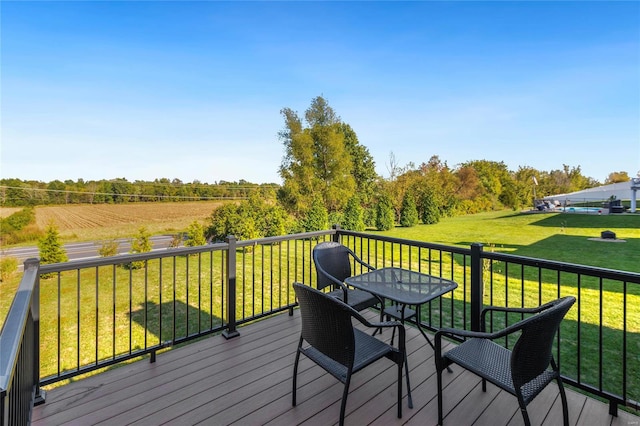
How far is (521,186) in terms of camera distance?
29.5 meters

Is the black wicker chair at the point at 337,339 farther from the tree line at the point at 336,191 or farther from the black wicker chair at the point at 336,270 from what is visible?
the tree line at the point at 336,191

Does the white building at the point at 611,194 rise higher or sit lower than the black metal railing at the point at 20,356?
higher

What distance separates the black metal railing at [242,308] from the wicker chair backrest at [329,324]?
1.10 metres

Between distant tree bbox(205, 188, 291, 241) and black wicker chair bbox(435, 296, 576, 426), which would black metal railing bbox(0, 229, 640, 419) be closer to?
black wicker chair bbox(435, 296, 576, 426)

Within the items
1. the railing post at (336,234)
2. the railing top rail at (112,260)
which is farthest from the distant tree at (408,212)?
the railing top rail at (112,260)

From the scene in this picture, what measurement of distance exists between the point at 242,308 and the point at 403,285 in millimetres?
2588

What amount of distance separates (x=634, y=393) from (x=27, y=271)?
16.4 feet

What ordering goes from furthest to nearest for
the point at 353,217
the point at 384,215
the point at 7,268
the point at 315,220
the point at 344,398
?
the point at 384,215 < the point at 353,217 < the point at 315,220 < the point at 7,268 < the point at 344,398

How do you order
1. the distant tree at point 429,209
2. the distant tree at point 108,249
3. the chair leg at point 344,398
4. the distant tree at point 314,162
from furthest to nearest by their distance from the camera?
the distant tree at point 429,209 < the distant tree at point 314,162 < the distant tree at point 108,249 < the chair leg at point 344,398

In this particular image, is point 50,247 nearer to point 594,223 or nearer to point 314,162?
point 314,162

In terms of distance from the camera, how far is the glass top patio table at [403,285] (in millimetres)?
2297

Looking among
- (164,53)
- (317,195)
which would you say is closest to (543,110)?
(317,195)

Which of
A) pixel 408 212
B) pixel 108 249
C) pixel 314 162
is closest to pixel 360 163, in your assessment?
pixel 314 162

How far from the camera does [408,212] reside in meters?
17.0
